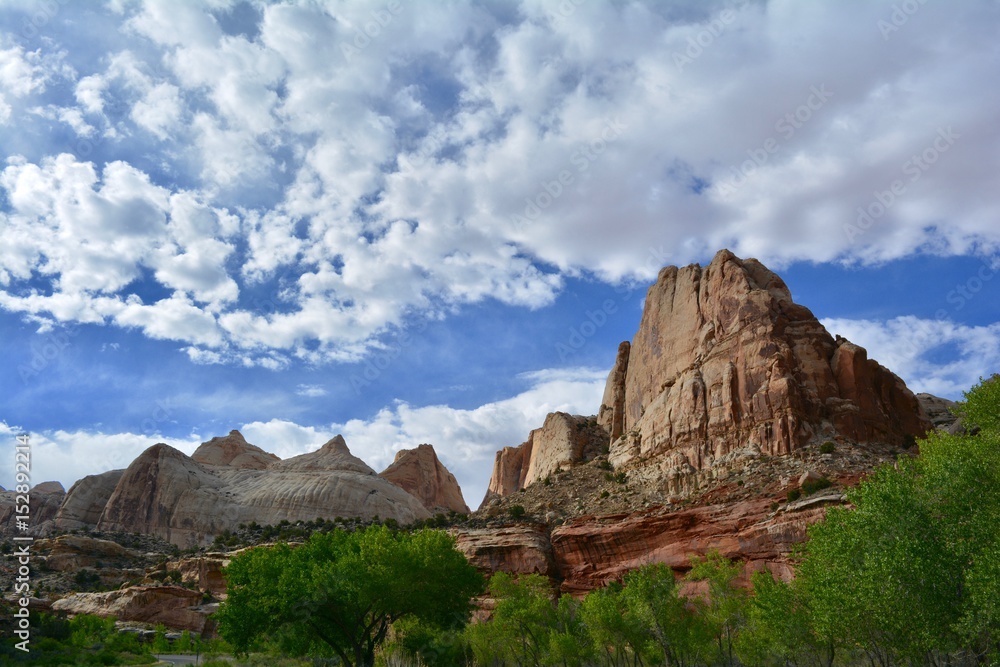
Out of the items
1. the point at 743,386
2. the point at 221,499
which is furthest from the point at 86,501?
the point at 743,386

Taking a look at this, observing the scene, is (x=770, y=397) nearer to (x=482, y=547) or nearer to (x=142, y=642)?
(x=482, y=547)

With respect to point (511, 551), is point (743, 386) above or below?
above

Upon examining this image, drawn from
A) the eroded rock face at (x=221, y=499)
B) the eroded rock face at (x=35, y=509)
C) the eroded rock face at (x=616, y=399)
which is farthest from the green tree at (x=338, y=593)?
the eroded rock face at (x=35, y=509)

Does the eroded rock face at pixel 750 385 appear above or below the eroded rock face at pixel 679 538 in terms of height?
above

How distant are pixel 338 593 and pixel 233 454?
465 ft

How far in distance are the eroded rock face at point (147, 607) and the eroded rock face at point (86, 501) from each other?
51.3 m

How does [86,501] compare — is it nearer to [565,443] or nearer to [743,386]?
[565,443]

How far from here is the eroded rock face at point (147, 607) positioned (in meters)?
60.8

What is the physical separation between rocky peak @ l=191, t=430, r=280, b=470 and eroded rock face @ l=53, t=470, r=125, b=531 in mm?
29784

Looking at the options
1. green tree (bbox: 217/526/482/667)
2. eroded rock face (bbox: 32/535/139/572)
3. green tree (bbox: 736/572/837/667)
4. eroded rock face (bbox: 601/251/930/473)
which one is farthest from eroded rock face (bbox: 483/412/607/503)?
green tree (bbox: 217/526/482/667)

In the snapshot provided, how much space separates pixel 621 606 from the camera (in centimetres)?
4116

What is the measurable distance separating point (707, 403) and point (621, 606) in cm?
3755

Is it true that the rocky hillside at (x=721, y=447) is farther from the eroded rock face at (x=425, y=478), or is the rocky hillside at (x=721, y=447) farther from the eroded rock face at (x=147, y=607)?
the eroded rock face at (x=425, y=478)

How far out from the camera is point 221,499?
113 metres
